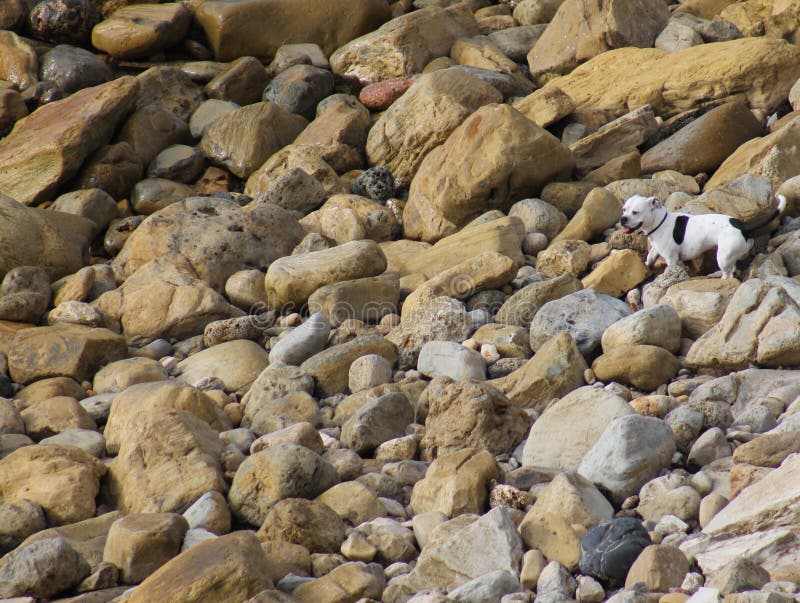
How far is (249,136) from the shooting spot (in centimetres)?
1294

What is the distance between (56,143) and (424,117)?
464cm

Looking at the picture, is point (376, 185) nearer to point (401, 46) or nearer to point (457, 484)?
point (401, 46)

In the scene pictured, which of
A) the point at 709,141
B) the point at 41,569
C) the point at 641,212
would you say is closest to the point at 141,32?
the point at 709,141

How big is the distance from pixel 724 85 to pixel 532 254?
140 inches

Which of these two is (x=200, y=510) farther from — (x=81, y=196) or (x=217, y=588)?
(x=81, y=196)

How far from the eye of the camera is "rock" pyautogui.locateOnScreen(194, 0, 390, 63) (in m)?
15.7

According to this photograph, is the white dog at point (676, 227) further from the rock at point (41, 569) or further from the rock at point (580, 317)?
the rock at point (41, 569)

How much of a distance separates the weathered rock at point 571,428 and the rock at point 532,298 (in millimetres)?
1894

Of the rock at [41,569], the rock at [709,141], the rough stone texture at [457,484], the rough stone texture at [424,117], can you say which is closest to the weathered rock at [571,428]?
the rough stone texture at [457,484]

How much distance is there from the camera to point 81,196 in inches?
472

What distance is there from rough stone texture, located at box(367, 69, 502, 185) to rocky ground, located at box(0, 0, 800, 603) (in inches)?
1.7

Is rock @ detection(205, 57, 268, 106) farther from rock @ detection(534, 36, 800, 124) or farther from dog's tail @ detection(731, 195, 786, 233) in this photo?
dog's tail @ detection(731, 195, 786, 233)

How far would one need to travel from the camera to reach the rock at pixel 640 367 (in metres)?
6.48

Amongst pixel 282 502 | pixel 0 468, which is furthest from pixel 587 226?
pixel 0 468
